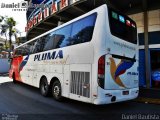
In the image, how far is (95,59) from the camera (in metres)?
6.67

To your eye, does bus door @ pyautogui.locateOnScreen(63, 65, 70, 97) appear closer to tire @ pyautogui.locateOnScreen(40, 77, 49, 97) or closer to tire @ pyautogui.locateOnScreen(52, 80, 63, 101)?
tire @ pyautogui.locateOnScreen(52, 80, 63, 101)

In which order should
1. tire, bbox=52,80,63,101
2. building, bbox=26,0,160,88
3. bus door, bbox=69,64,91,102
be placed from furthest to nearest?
building, bbox=26,0,160,88 < tire, bbox=52,80,63,101 < bus door, bbox=69,64,91,102

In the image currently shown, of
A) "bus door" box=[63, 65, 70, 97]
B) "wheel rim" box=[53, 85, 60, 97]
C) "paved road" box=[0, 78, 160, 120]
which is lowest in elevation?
"paved road" box=[0, 78, 160, 120]

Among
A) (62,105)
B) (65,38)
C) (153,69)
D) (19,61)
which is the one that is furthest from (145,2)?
(19,61)

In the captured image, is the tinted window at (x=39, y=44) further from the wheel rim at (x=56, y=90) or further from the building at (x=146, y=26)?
the building at (x=146, y=26)

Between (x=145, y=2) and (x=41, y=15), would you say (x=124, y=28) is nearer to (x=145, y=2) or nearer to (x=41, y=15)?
(x=145, y=2)

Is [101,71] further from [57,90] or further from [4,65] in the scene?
[4,65]

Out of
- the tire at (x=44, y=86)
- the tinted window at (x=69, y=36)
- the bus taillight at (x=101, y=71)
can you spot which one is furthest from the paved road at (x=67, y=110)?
the tinted window at (x=69, y=36)

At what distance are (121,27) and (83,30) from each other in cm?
132

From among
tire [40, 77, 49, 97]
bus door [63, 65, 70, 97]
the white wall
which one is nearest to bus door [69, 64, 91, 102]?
bus door [63, 65, 70, 97]

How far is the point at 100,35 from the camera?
6668mm

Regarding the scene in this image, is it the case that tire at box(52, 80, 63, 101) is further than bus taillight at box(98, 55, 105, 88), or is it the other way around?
tire at box(52, 80, 63, 101)

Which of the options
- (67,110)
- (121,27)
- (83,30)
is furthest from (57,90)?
(121,27)

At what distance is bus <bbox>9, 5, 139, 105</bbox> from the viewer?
6656 mm
